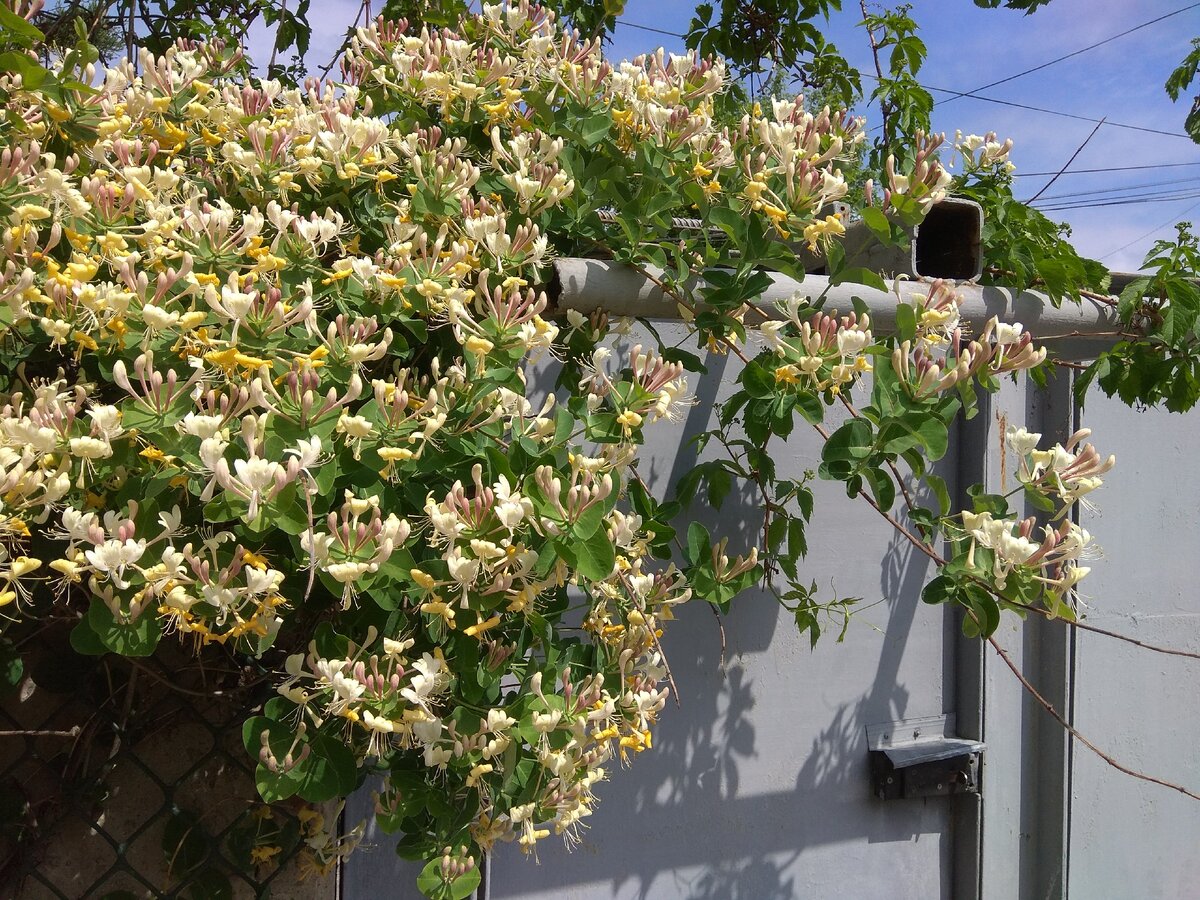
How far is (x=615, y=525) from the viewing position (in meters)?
1.23

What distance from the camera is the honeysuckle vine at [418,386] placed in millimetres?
968

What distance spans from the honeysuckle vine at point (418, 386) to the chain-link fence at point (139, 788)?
9cm

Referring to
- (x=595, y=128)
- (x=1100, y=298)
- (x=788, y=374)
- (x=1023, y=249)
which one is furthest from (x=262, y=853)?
(x=1100, y=298)

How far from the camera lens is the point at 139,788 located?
4.56ft

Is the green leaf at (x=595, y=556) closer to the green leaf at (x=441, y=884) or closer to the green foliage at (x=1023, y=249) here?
the green leaf at (x=441, y=884)

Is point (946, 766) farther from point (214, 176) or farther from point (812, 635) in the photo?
point (214, 176)

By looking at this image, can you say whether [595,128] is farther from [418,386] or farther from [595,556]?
[595,556]

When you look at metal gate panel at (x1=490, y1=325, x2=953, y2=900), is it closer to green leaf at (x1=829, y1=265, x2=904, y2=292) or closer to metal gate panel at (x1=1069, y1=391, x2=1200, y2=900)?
metal gate panel at (x1=1069, y1=391, x2=1200, y2=900)

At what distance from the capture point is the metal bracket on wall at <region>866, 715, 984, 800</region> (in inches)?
80.6

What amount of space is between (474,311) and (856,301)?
0.51 metres

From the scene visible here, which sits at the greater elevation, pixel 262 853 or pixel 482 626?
pixel 482 626

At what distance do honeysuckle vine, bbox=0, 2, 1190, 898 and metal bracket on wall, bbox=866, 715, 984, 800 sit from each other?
730 mm

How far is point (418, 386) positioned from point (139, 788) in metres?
0.71

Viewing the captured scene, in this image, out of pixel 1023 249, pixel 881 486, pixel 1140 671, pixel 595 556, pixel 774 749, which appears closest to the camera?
pixel 595 556
